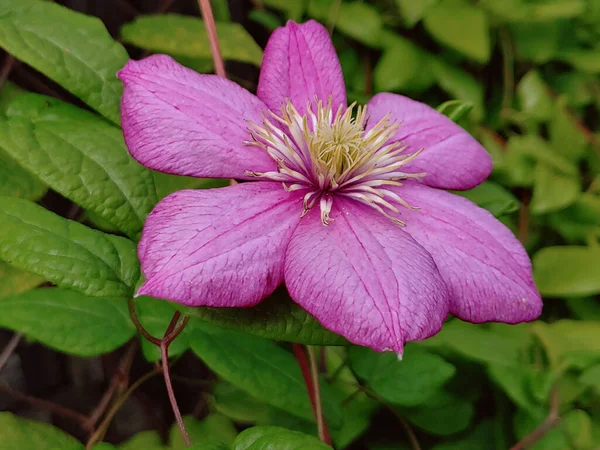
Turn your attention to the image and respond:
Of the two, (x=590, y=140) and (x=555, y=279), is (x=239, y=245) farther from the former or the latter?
(x=590, y=140)

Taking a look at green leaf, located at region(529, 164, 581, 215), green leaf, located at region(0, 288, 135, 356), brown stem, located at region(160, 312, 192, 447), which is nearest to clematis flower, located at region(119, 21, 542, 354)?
brown stem, located at region(160, 312, 192, 447)

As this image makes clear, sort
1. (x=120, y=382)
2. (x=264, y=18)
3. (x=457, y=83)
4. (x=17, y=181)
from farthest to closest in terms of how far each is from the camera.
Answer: (x=457, y=83)
(x=264, y=18)
(x=120, y=382)
(x=17, y=181)

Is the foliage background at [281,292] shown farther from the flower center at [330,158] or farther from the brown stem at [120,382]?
the flower center at [330,158]

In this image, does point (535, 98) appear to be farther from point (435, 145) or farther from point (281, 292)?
point (281, 292)

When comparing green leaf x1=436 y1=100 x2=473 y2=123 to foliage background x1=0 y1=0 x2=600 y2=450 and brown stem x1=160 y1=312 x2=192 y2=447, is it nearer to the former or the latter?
foliage background x1=0 y1=0 x2=600 y2=450

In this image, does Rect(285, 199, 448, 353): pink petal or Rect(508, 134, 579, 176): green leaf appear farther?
Rect(508, 134, 579, 176): green leaf

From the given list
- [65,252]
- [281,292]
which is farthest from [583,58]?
[65,252]
